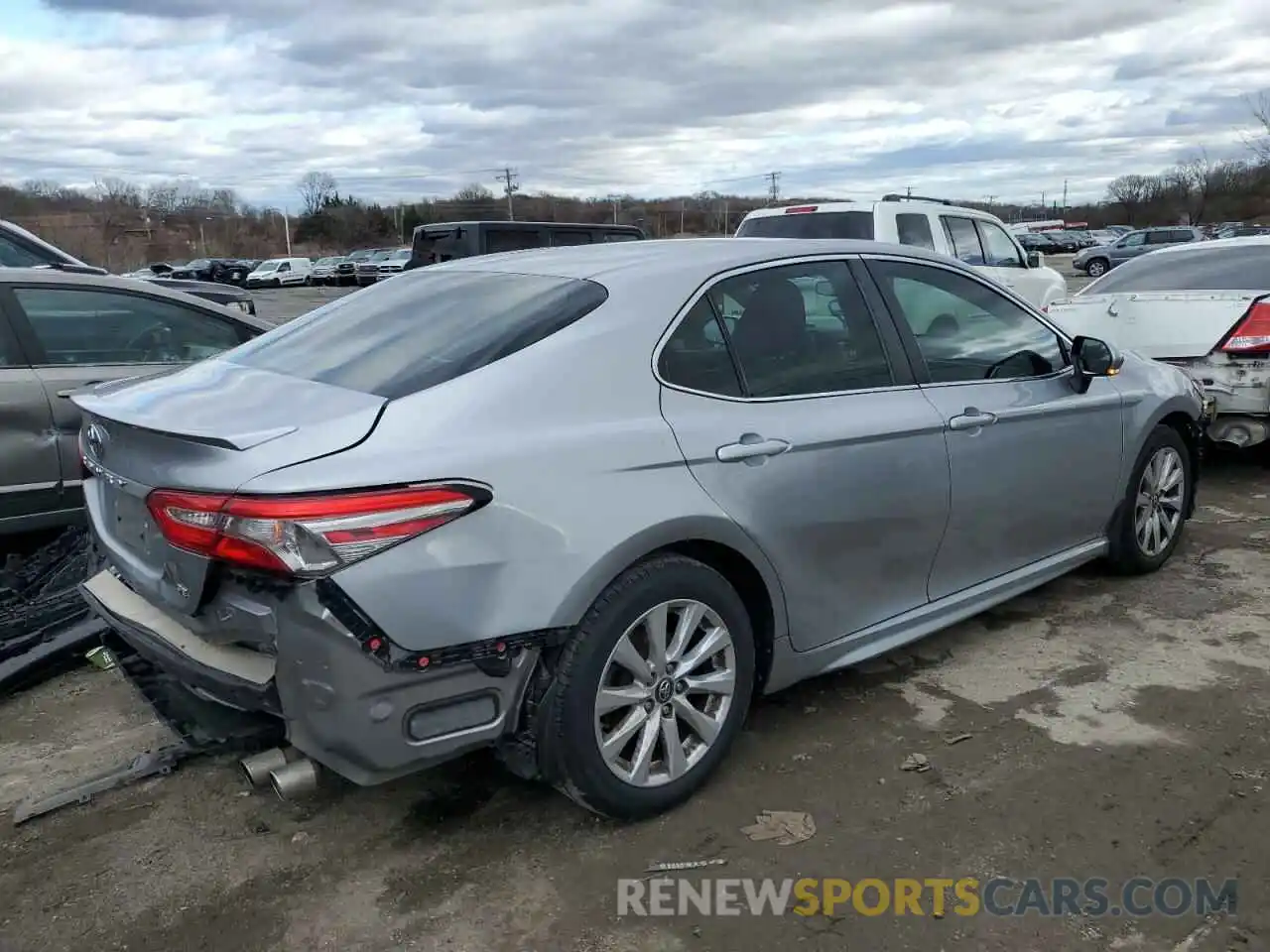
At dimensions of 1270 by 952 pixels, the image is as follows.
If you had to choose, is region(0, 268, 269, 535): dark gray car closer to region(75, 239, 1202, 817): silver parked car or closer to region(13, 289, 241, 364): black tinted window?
region(13, 289, 241, 364): black tinted window

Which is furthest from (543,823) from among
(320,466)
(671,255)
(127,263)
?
(127,263)

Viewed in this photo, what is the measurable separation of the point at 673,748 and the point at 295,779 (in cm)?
102

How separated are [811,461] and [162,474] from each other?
182cm

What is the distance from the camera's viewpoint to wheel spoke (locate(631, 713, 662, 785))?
286cm

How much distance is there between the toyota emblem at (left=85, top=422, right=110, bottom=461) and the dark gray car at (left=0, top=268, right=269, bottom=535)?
2054 millimetres

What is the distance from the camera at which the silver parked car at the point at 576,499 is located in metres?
2.41

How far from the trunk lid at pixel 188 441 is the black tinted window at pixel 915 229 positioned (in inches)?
287

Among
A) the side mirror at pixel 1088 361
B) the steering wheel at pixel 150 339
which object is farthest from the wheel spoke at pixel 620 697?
the steering wheel at pixel 150 339

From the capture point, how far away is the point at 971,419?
3.71 metres

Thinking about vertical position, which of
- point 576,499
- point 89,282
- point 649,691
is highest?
point 89,282

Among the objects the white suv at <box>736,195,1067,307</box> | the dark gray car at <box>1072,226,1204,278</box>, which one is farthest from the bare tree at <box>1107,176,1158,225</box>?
the white suv at <box>736,195,1067,307</box>

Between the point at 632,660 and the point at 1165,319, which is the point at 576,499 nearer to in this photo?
the point at 632,660

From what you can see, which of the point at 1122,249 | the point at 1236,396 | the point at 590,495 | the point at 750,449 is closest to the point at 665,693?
the point at 590,495

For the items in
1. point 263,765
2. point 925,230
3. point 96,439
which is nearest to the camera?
point 263,765
